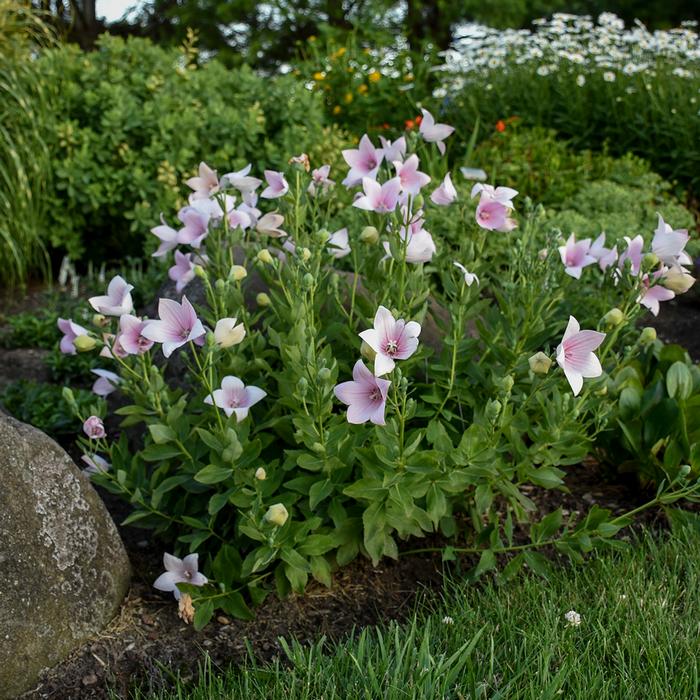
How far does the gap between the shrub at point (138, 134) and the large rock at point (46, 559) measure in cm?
290

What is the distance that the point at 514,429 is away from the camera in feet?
8.19

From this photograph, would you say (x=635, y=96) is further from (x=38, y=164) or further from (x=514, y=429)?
(x=514, y=429)

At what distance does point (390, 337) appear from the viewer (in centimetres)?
192

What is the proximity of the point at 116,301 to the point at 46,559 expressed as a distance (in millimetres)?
672

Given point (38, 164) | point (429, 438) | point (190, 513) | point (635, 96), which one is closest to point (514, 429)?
point (429, 438)

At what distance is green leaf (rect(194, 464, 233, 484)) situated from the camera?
223 cm

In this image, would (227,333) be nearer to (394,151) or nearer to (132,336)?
(132,336)

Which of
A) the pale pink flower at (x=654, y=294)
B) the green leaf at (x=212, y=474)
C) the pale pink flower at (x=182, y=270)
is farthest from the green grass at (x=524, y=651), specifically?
the pale pink flower at (x=182, y=270)

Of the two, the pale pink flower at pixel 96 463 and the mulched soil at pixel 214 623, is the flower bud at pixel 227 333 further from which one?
the mulched soil at pixel 214 623

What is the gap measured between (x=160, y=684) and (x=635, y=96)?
614 cm

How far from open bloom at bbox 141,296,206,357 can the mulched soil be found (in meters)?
0.77

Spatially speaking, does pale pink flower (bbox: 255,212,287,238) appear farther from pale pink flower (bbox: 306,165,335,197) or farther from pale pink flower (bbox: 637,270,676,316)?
pale pink flower (bbox: 637,270,676,316)

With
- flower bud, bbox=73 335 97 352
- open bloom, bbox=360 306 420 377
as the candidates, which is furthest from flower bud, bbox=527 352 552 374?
flower bud, bbox=73 335 97 352

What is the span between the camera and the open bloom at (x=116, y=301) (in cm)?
224
